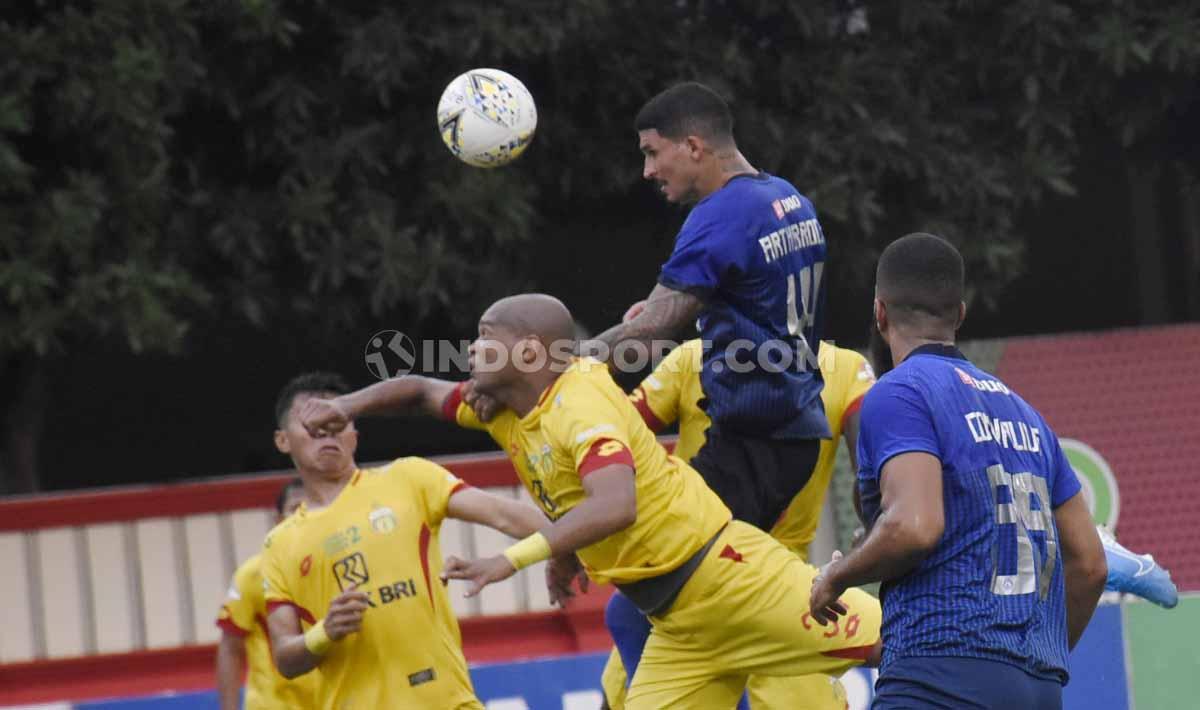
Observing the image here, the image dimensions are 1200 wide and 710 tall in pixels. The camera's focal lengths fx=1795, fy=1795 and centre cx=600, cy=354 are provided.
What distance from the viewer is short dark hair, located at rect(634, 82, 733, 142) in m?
6.42

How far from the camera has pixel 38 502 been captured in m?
9.85

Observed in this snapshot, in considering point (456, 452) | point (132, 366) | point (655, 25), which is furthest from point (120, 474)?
point (655, 25)

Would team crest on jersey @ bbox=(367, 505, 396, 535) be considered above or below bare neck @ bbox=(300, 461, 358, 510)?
below

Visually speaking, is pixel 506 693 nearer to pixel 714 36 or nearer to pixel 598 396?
pixel 598 396

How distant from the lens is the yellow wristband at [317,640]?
683 cm

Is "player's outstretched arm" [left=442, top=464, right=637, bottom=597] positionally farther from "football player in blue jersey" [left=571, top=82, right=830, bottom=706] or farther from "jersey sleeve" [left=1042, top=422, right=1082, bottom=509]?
"jersey sleeve" [left=1042, top=422, right=1082, bottom=509]

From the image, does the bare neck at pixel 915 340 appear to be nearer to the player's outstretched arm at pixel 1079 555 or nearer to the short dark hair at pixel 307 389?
the player's outstretched arm at pixel 1079 555

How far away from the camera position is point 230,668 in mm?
8023

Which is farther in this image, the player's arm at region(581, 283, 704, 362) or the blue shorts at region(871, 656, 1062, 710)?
the player's arm at region(581, 283, 704, 362)

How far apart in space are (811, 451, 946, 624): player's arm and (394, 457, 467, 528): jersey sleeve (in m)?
2.87

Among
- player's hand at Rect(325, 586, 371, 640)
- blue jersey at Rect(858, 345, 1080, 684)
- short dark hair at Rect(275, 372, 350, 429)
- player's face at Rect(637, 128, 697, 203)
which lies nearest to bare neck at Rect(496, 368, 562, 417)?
player's face at Rect(637, 128, 697, 203)

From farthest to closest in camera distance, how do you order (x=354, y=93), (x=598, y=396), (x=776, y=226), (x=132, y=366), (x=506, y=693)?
(x=132, y=366) < (x=354, y=93) < (x=506, y=693) < (x=776, y=226) < (x=598, y=396)

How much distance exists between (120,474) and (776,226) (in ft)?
29.6

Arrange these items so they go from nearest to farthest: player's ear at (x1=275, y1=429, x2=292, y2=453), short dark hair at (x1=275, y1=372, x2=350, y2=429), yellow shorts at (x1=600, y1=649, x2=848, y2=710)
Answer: yellow shorts at (x1=600, y1=649, x2=848, y2=710), player's ear at (x1=275, y1=429, x2=292, y2=453), short dark hair at (x1=275, y1=372, x2=350, y2=429)
